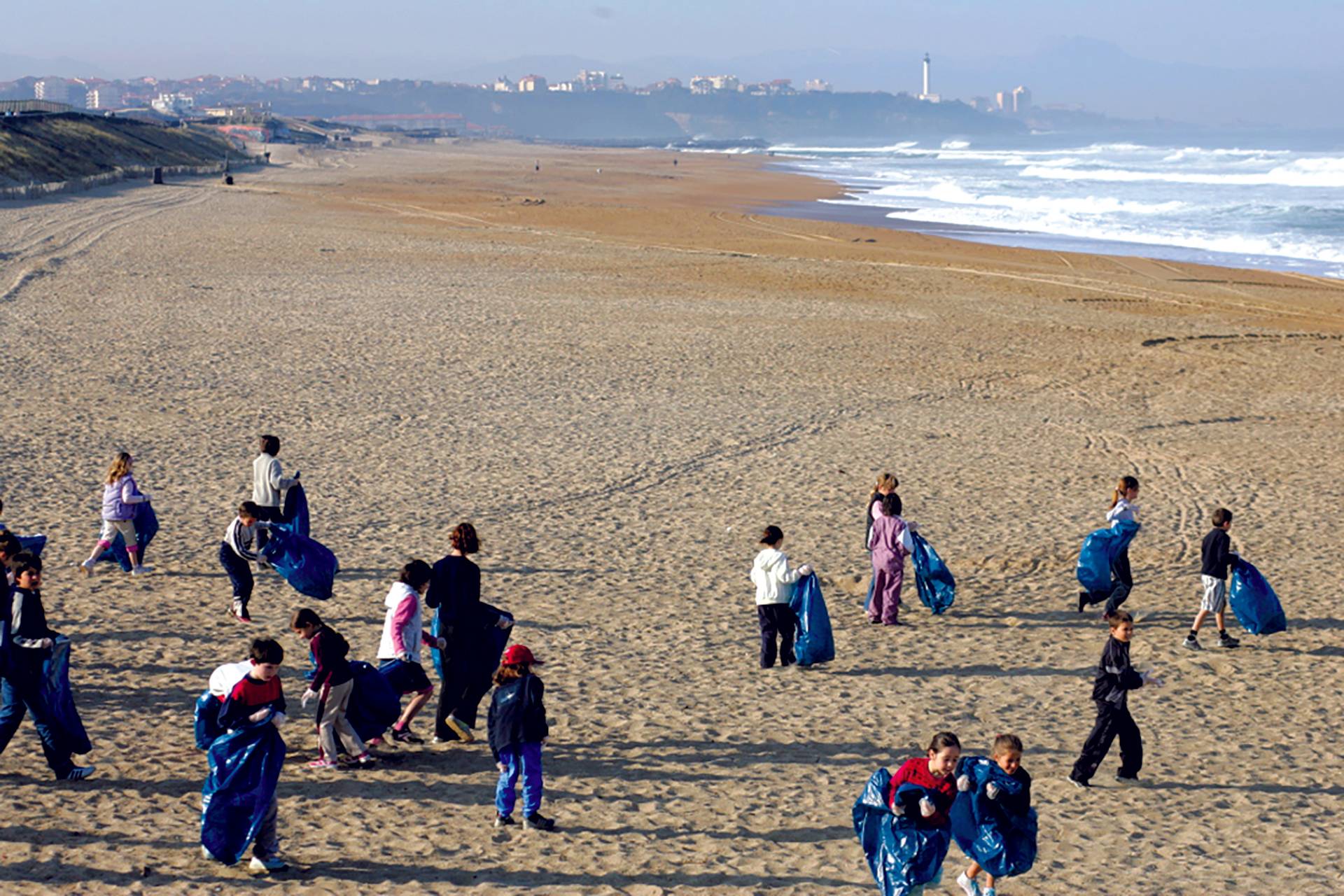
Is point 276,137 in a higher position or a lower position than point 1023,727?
higher

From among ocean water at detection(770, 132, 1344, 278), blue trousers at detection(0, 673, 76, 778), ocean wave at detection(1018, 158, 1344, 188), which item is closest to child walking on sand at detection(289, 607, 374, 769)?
blue trousers at detection(0, 673, 76, 778)

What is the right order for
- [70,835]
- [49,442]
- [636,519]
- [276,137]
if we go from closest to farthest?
[70,835], [636,519], [49,442], [276,137]

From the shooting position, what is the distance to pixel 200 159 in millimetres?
75938

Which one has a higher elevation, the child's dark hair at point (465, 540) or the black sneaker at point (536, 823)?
the child's dark hair at point (465, 540)

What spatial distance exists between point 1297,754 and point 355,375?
44.6 ft

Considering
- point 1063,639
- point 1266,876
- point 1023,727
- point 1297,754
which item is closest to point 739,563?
point 1063,639

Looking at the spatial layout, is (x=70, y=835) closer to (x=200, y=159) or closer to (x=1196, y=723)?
(x=1196, y=723)

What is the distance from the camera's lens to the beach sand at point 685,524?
6832 mm

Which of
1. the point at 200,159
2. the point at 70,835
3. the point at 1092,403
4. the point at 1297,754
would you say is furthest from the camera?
the point at 200,159

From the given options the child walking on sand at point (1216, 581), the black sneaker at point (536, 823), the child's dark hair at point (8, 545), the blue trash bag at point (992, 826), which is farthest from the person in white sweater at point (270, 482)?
the child walking on sand at point (1216, 581)

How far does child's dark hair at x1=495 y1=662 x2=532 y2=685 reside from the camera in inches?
260

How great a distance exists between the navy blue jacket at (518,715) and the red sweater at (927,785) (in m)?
1.84

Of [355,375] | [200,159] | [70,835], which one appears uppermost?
[200,159]

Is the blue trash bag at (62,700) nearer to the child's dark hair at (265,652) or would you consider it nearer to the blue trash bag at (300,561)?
the child's dark hair at (265,652)
